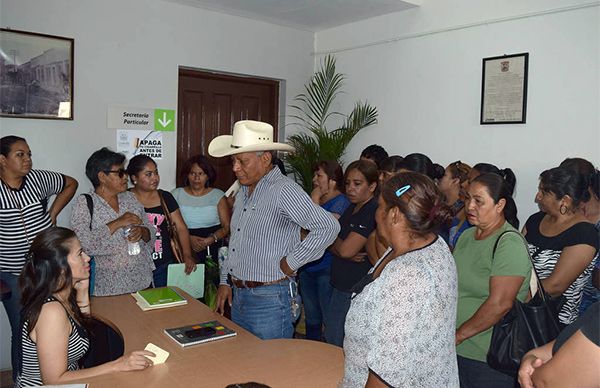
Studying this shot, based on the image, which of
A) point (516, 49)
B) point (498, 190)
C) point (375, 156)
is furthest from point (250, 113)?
point (498, 190)

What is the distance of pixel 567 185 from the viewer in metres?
2.75

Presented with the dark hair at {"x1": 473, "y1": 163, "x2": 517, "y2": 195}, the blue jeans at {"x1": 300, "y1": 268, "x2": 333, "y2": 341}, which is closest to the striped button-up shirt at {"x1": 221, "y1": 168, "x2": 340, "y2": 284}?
the blue jeans at {"x1": 300, "y1": 268, "x2": 333, "y2": 341}

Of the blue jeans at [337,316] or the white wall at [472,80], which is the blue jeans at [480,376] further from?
the white wall at [472,80]

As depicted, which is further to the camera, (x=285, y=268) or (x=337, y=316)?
(x=337, y=316)

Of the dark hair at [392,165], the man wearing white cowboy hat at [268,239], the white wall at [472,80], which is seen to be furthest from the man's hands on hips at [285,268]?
the white wall at [472,80]

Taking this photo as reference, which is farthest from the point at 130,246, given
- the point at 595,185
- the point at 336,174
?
the point at 595,185

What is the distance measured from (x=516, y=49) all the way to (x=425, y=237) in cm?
332

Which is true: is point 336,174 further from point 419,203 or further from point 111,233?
point 419,203

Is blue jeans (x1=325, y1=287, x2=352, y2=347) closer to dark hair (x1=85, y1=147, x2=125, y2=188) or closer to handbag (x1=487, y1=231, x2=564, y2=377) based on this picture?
handbag (x1=487, y1=231, x2=564, y2=377)

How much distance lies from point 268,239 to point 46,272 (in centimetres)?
104

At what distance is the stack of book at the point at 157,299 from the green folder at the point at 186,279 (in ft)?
1.30

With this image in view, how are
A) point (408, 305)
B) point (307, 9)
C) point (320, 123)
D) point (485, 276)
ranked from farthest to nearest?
1. point (320, 123)
2. point (307, 9)
3. point (485, 276)
4. point (408, 305)

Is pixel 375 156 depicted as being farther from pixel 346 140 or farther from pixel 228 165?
pixel 228 165

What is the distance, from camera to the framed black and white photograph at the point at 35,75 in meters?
4.00
